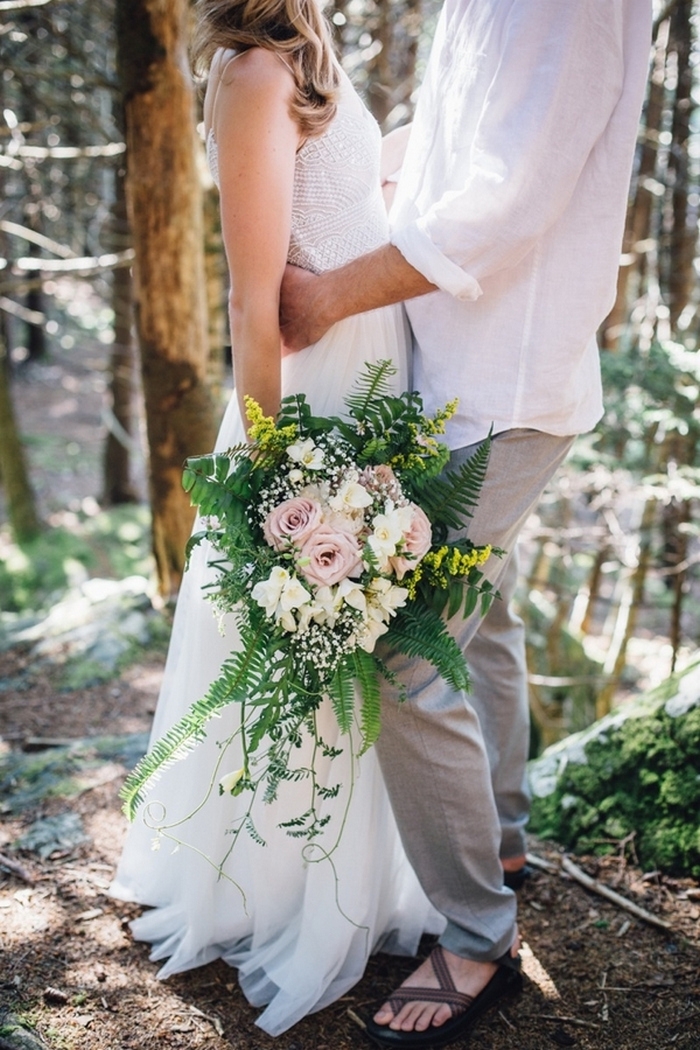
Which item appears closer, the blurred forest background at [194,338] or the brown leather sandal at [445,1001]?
the brown leather sandal at [445,1001]

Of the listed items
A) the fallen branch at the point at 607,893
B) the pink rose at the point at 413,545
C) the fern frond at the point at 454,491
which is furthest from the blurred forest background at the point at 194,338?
the pink rose at the point at 413,545

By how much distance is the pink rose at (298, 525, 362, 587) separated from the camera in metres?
1.56

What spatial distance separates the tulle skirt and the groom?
13 centimetres

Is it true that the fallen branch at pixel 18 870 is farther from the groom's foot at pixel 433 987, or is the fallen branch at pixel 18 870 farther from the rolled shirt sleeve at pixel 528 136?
the rolled shirt sleeve at pixel 528 136

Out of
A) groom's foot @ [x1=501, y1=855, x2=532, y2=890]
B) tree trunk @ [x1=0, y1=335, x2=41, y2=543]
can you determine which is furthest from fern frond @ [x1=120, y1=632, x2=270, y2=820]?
tree trunk @ [x1=0, y1=335, x2=41, y2=543]

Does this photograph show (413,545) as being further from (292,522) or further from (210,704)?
(210,704)

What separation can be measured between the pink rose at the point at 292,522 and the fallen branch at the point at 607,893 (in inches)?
60.3

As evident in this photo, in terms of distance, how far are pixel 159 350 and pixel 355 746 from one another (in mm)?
2362

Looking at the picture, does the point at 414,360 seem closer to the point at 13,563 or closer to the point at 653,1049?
the point at 653,1049

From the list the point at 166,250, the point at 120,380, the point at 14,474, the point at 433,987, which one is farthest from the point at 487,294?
the point at 120,380

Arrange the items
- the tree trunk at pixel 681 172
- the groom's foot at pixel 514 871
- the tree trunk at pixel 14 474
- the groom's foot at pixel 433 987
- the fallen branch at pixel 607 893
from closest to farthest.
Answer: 1. the groom's foot at pixel 433 987
2. the fallen branch at pixel 607 893
3. the groom's foot at pixel 514 871
4. the tree trunk at pixel 681 172
5. the tree trunk at pixel 14 474

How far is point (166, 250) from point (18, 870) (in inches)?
100.0

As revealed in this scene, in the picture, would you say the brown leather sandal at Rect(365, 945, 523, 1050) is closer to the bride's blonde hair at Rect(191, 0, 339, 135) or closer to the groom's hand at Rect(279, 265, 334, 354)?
the groom's hand at Rect(279, 265, 334, 354)

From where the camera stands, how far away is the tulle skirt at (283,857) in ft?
6.53
